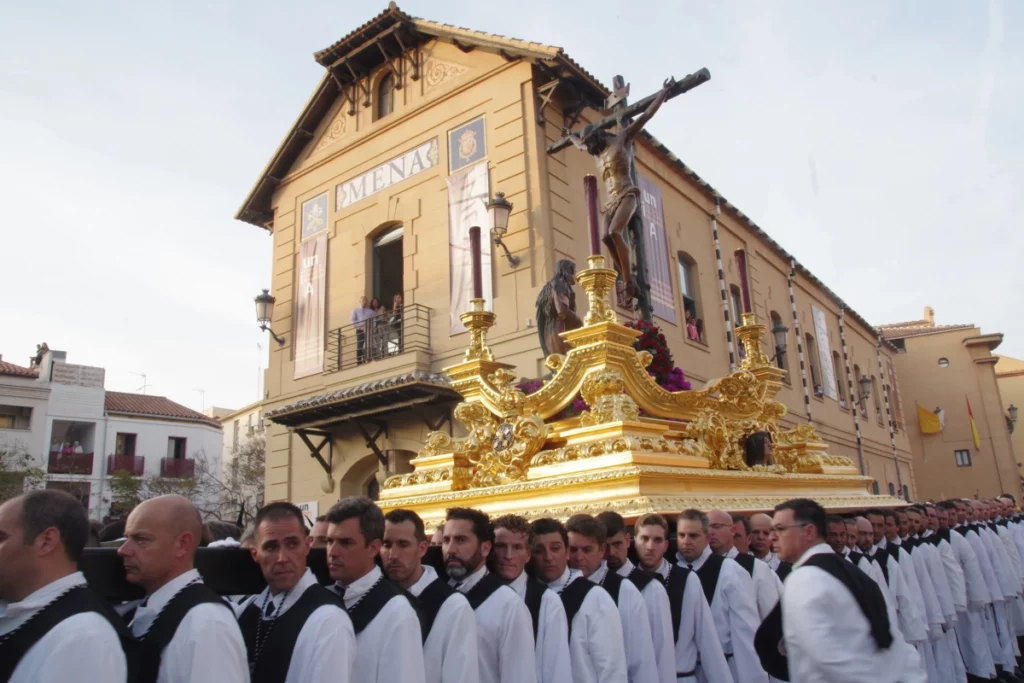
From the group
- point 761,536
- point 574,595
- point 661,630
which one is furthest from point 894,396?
point 574,595

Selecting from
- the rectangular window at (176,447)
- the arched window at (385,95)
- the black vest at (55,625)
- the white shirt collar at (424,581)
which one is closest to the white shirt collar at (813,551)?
the white shirt collar at (424,581)

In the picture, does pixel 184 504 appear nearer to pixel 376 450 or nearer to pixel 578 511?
pixel 578 511

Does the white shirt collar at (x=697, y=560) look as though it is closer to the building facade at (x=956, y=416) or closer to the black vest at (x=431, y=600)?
the black vest at (x=431, y=600)

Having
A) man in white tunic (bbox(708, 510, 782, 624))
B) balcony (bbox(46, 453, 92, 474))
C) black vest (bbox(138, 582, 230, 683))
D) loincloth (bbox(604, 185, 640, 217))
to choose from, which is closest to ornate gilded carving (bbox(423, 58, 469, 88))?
loincloth (bbox(604, 185, 640, 217))

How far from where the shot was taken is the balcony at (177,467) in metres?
29.4

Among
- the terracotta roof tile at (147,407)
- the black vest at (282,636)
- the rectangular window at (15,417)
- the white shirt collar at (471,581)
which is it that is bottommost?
the black vest at (282,636)

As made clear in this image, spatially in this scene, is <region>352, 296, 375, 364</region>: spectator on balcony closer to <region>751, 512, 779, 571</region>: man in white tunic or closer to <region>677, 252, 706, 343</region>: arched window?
<region>677, 252, 706, 343</region>: arched window

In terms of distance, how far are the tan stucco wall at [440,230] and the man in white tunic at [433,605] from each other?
7.22m

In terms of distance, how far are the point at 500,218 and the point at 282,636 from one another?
8.70 meters

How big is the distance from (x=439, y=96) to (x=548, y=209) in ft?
11.0

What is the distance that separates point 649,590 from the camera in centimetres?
398

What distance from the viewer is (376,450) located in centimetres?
1191

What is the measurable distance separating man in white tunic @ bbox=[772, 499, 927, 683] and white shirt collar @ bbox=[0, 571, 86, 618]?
92.5 inches

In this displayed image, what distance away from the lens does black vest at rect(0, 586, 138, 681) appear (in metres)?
1.86
